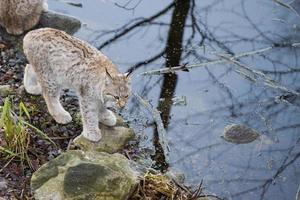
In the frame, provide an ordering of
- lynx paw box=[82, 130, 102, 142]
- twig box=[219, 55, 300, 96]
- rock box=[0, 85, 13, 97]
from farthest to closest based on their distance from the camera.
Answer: twig box=[219, 55, 300, 96] → rock box=[0, 85, 13, 97] → lynx paw box=[82, 130, 102, 142]

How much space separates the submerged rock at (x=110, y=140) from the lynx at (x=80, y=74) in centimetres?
6

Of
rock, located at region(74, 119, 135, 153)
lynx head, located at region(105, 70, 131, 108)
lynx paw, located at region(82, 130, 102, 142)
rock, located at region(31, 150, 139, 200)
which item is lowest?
rock, located at region(74, 119, 135, 153)

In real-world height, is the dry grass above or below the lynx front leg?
below

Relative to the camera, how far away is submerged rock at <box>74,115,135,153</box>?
215 inches

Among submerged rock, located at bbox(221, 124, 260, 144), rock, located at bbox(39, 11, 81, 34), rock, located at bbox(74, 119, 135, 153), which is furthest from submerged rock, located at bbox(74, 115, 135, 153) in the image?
rock, located at bbox(39, 11, 81, 34)

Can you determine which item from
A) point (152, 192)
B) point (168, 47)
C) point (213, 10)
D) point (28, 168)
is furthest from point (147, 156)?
point (213, 10)

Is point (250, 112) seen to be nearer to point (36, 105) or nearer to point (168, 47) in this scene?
point (168, 47)

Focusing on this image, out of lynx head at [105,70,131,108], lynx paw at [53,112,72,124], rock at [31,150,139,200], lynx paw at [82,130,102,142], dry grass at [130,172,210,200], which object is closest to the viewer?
rock at [31,150,139,200]

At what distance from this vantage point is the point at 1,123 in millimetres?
4945

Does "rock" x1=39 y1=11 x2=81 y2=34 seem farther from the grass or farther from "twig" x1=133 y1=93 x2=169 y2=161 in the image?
the grass

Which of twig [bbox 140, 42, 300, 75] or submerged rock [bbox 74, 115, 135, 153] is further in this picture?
twig [bbox 140, 42, 300, 75]

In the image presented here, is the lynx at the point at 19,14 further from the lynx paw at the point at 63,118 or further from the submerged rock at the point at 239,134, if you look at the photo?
the submerged rock at the point at 239,134

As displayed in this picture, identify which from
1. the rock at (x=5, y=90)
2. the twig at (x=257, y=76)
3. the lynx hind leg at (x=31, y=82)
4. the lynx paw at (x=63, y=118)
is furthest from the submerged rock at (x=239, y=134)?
the rock at (x=5, y=90)

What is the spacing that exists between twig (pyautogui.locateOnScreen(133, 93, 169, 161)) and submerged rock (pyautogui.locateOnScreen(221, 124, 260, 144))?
23.1 inches
